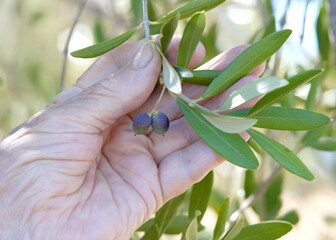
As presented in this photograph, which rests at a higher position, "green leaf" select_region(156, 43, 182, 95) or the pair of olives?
"green leaf" select_region(156, 43, 182, 95)

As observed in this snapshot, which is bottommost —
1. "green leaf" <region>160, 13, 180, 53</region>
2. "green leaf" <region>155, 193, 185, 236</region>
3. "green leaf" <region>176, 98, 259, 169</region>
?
"green leaf" <region>155, 193, 185, 236</region>

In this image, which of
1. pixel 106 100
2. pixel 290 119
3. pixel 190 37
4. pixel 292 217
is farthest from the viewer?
pixel 292 217

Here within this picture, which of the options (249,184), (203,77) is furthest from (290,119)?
(249,184)

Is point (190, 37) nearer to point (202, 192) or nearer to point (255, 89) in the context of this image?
point (255, 89)

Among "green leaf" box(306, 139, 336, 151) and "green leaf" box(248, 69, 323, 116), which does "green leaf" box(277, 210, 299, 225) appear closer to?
"green leaf" box(306, 139, 336, 151)

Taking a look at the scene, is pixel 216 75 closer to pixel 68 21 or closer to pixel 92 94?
pixel 92 94

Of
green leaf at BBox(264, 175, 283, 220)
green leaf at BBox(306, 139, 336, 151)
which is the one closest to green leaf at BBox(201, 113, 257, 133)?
green leaf at BBox(306, 139, 336, 151)

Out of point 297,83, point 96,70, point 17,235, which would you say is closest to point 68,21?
point 96,70

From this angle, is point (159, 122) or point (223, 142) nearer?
point (223, 142)
